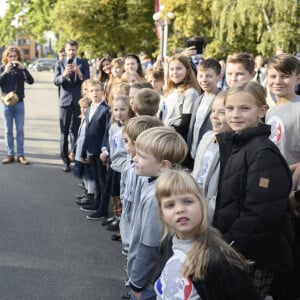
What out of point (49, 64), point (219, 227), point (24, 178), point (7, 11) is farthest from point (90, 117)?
point (49, 64)

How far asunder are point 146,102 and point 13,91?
395 cm

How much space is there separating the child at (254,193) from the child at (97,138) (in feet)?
9.76

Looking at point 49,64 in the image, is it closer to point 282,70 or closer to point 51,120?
point 51,120

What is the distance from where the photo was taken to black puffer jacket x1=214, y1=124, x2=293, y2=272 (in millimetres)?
2266

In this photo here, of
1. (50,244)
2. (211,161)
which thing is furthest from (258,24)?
(211,161)

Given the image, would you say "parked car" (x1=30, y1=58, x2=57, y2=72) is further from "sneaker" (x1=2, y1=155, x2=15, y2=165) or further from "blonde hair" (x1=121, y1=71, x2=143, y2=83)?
"blonde hair" (x1=121, y1=71, x2=143, y2=83)

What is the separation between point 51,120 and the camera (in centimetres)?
1262

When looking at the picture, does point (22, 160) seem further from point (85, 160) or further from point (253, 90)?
point (253, 90)

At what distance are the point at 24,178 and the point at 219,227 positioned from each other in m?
4.90

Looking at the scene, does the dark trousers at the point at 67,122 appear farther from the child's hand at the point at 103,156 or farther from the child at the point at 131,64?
the child's hand at the point at 103,156

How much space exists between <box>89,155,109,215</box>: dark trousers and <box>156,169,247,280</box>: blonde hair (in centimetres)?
317

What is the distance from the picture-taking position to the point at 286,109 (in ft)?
10.4

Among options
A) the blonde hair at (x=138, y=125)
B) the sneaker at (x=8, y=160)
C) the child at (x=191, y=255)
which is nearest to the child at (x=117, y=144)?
the blonde hair at (x=138, y=125)

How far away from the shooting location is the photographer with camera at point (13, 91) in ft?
24.0
